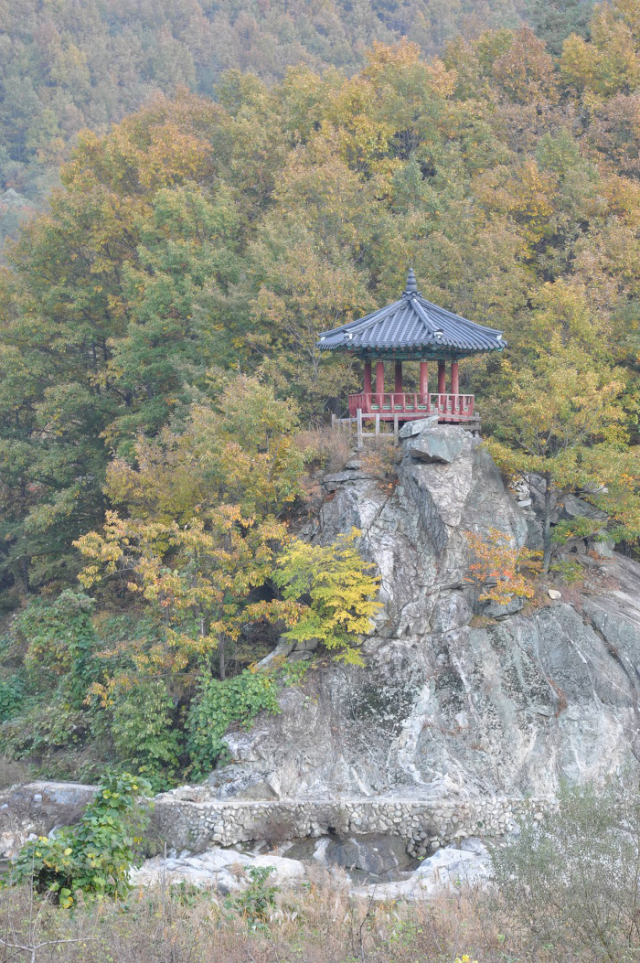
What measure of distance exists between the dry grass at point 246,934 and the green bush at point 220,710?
679 centimetres

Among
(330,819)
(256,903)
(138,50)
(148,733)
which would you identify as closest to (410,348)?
(148,733)

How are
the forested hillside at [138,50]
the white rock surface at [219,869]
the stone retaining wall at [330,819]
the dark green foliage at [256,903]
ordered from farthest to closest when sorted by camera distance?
1. the forested hillside at [138,50]
2. the stone retaining wall at [330,819]
3. the white rock surface at [219,869]
4. the dark green foliage at [256,903]

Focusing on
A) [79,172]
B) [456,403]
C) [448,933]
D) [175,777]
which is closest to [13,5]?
[79,172]

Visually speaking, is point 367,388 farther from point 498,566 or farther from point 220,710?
point 220,710

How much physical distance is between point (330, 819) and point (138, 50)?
260 ft

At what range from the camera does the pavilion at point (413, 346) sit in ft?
65.8

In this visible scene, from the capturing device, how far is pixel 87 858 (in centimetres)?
999

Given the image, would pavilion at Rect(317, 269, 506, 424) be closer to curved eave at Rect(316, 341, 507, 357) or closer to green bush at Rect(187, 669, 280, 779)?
curved eave at Rect(316, 341, 507, 357)

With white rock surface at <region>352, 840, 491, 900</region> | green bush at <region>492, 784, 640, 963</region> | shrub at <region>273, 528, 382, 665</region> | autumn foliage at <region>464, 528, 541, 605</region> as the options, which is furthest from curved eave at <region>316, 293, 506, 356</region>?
green bush at <region>492, 784, 640, 963</region>

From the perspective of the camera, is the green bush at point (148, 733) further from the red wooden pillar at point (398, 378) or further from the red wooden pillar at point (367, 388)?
the red wooden pillar at point (398, 378)

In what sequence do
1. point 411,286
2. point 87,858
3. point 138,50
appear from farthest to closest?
1. point 138,50
2. point 411,286
3. point 87,858

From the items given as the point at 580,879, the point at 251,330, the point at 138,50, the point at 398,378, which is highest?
the point at 138,50

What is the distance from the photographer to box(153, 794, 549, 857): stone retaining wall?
1547cm

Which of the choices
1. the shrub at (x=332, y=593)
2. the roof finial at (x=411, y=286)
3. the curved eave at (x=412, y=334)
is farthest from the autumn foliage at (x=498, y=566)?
the roof finial at (x=411, y=286)
